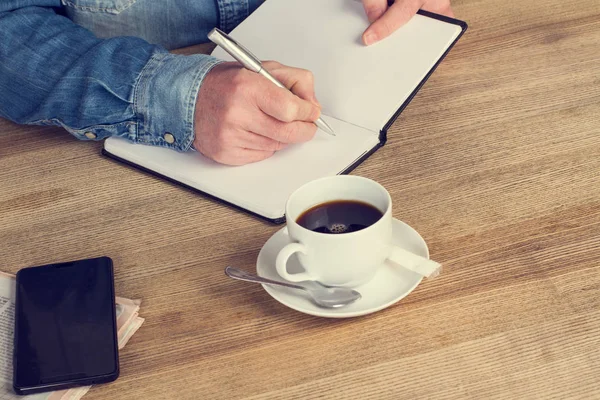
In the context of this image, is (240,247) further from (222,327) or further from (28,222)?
(28,222)

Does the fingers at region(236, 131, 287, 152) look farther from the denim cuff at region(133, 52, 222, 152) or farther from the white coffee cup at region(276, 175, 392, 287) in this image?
the white coffee cup at region(276, 175, 392, 287)

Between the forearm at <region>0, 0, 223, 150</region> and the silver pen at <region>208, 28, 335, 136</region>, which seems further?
the forearm at <region>0, 0, 223, 150</region>

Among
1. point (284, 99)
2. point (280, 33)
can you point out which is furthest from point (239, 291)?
point (280, 33)

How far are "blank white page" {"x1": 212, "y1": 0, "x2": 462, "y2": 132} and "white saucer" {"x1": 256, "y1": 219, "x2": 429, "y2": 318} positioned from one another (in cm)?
28

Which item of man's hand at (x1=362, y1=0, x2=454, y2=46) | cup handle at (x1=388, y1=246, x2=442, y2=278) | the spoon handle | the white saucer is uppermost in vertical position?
man's hand at (x1=362, y1=0, x2=454, y2=46)

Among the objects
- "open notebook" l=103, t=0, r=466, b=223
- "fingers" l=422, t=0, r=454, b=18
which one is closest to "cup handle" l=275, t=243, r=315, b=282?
"open notebook" l=103, t=0, r=466, b=223

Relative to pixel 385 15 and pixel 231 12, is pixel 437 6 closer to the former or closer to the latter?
pixel 385 15

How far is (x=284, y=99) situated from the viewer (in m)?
1.11

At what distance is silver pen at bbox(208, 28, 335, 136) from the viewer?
1077 mm

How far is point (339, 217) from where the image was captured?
878 mm

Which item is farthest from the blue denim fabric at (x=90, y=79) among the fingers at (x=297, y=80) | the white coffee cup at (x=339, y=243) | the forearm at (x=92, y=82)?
the white coffee cup at (x=339, y=243)

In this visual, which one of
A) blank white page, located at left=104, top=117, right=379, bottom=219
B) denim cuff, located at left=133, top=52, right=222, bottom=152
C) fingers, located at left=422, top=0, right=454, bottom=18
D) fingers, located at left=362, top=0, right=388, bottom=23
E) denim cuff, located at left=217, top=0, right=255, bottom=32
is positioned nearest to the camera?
blank white page, located at left=104, top=117, right=379, bottom=219

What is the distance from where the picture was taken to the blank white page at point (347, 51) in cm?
119

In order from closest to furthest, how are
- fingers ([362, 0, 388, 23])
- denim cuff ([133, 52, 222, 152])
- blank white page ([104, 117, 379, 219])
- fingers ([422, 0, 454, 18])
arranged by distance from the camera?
blank white page ([104, 117, 379, 219]) → denim cuff ([133, 52, 222, 152]) → fingers ([362, 0, 388, 23]) → fingers ([422, 0, 454, 18])
